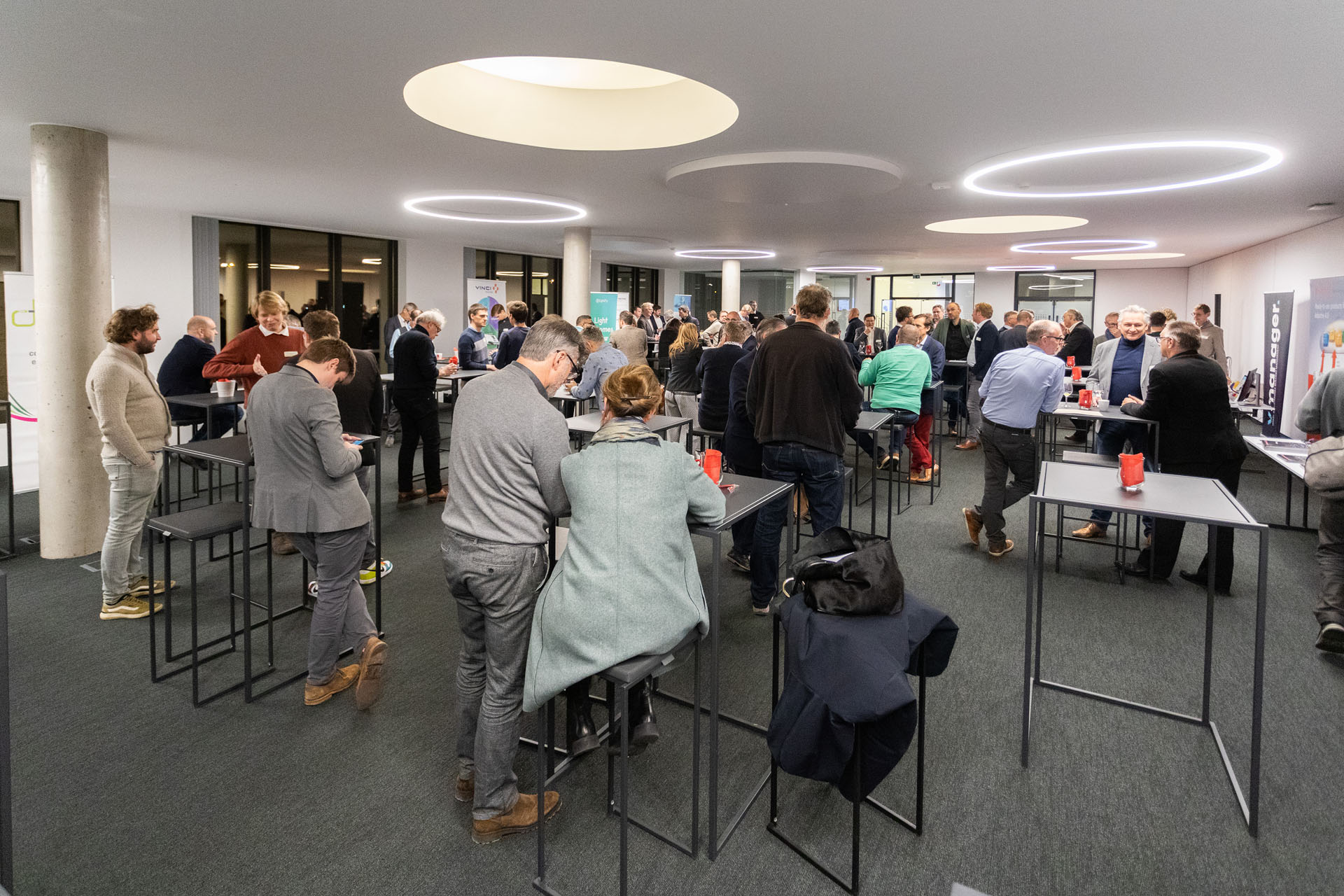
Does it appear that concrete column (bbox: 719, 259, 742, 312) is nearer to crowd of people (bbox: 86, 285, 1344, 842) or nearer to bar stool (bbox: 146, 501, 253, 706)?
crowd of people (bbox: 86, 285, 1344, 842)

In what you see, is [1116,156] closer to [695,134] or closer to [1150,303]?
[695,134]

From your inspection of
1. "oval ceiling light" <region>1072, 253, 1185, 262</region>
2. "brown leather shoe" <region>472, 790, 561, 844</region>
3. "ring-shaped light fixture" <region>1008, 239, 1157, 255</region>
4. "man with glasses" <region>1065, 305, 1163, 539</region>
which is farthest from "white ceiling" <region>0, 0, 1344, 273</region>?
"oval ceiling light" <region>1072, 253, 1185, 262</region>

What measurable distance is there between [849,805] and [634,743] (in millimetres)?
722

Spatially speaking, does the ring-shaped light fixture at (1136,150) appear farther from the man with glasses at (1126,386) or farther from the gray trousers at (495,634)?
the gray trousers at (495,634)

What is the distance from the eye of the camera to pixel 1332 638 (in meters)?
3.59

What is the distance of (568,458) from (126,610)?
10.3ft

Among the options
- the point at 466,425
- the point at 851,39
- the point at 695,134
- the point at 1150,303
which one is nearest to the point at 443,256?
the point at 695,134

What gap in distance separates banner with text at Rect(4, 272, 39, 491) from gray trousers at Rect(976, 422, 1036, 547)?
610 centimetres

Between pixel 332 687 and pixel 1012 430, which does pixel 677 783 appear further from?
pixel 1012 430

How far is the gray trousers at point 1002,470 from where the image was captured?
4.91 metres

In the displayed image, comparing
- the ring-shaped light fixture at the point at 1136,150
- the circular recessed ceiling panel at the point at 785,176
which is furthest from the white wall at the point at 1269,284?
the circular recessed ceiling panel at the point at 785,176

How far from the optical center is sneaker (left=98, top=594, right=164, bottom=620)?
12.8 feet

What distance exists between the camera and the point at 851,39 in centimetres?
329

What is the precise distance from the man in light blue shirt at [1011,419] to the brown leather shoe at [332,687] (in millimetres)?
3833
